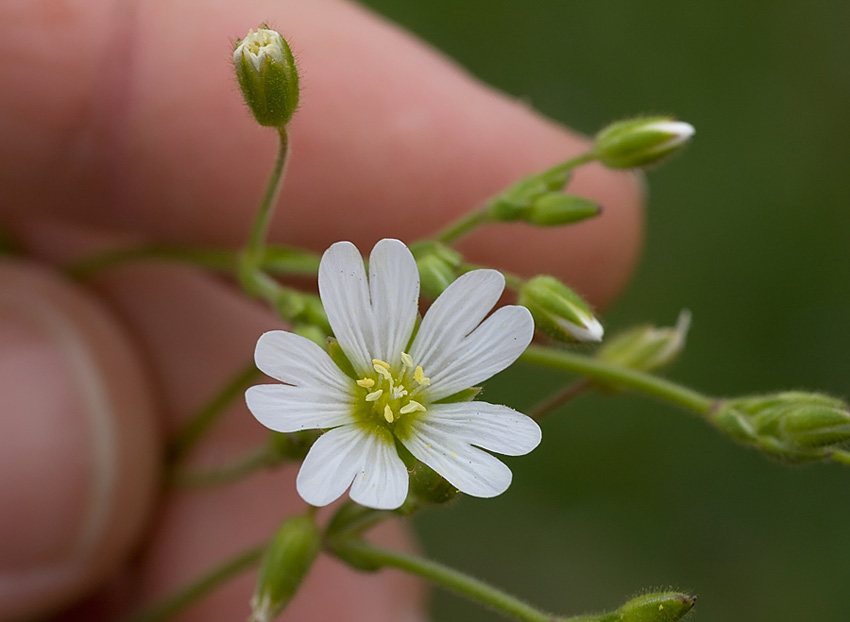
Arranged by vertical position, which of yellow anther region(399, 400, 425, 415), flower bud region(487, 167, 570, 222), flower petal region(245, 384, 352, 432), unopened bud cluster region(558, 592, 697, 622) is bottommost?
unopened bud cluster region(558, 592, 697, 622)

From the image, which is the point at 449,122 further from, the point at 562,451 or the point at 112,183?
the point at 562,451

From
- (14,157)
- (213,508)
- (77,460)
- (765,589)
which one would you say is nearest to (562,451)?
(765,589)

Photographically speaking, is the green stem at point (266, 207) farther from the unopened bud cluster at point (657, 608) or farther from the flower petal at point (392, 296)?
the unopened bud cluster at point (657, 608)

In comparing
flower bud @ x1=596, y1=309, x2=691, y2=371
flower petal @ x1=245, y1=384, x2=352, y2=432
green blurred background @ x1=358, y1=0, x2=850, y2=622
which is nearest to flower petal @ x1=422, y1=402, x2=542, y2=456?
flower petal @ x1=245, y1=384, x2=352, y2=432

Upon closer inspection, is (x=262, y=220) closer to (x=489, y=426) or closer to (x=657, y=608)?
(x=489, y=426)

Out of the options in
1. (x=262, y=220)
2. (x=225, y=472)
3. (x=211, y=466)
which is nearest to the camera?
(x=262, y=220)

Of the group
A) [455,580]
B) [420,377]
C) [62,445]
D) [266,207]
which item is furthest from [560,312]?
[62,445]

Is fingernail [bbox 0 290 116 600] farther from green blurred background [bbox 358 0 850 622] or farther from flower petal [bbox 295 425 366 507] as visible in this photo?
green blurred background [bbox 358 0 850 622]

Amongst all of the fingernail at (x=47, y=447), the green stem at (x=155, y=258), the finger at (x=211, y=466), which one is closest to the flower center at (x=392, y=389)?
the green stem at (x=155, y=258)
